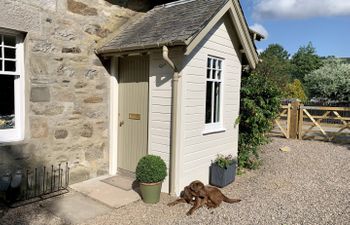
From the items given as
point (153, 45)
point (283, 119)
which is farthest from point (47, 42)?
point (283, 119)

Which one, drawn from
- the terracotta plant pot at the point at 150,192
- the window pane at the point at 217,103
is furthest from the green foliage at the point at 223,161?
the terracotta plant pot at the point at 150,192

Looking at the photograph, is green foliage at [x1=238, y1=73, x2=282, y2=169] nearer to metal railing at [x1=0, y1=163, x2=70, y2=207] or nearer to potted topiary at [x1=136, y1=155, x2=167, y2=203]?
potted topiary at [x1=136, y1=155, x2=167, y2=203]

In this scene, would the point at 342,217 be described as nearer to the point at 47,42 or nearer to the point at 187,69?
the point at 187,69

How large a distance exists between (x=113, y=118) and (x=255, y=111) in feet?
12.5

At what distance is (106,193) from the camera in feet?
19.6

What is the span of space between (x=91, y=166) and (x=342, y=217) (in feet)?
17.2

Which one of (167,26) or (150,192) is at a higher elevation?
(167,26)

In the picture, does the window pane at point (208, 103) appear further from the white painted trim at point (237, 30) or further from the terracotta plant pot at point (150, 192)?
the terracotta plant pot at point (150, 192)

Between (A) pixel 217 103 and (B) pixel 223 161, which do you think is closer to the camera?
(B) pixel 223 161

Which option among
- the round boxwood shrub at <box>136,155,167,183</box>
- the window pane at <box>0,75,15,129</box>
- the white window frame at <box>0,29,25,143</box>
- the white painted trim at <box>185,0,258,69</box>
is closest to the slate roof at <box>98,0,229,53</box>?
the white painted trim at <box>185,0,258,69</box>

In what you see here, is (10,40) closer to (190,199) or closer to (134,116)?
(134,116)

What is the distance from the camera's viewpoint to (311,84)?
98.9 ft

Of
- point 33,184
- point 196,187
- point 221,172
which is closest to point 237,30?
point 221,172

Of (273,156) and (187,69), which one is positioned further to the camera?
(273,156)
